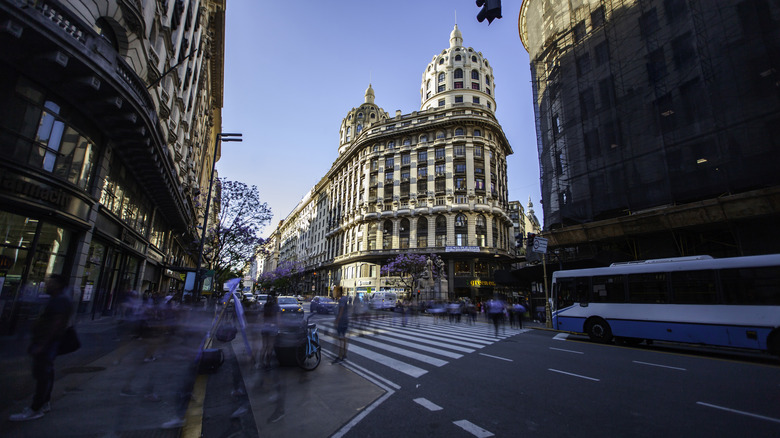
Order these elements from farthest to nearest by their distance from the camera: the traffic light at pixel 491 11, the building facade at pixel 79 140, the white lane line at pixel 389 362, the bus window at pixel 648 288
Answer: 1. the bus window at pixel 648 288
2. the building facade at pixel 79 140
3. the white lane line at pixel 389 362
4. the traffic light at pixel 491 11

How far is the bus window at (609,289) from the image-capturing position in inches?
487

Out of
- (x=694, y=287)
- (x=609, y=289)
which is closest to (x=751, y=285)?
(x=694, y=287)

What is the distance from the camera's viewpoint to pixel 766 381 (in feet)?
22.3

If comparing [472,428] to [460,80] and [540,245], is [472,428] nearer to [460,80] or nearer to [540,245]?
[540,245]

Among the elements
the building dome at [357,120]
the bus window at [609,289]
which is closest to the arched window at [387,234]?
the building dome at [357,120]

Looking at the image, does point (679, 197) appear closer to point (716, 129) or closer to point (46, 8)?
point (716, 129)

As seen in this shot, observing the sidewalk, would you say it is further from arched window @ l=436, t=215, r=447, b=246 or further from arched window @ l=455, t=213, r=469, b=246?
arched window @ l=436, t=215, r=447, b=246

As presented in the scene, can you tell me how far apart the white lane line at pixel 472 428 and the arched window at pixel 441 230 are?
45632 mm

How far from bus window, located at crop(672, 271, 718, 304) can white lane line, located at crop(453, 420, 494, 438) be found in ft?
34.1

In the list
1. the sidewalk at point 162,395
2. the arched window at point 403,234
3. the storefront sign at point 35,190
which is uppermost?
the arched window at point 403,234

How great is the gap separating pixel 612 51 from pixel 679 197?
11.7 metres

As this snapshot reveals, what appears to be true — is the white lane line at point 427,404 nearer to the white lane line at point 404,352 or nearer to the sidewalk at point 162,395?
the sidewalk at point 162,395

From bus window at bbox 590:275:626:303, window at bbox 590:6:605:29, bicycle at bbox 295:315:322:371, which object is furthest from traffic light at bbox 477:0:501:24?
window at bbox 590:6:605:29

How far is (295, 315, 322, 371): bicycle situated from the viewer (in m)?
7.44
